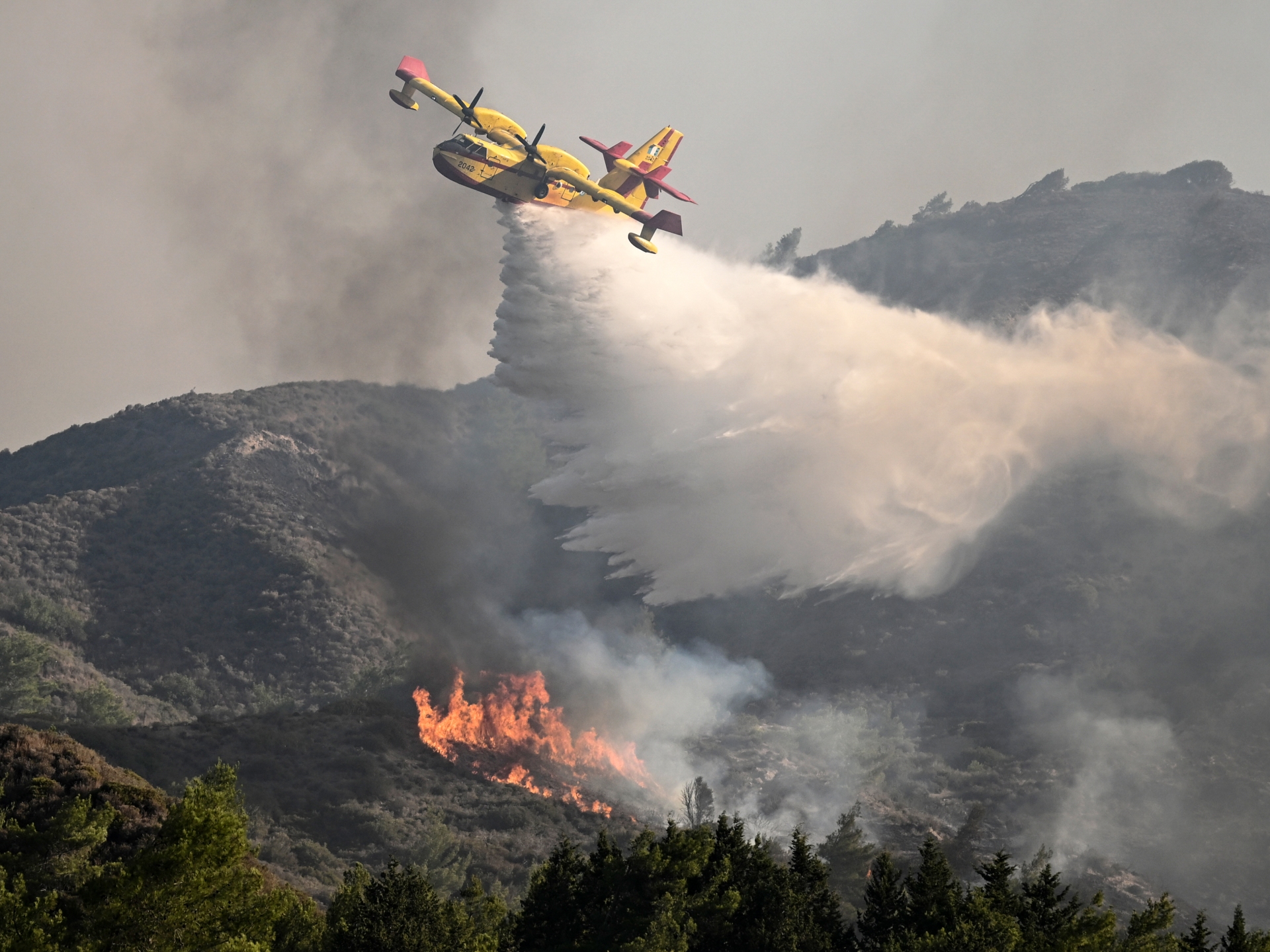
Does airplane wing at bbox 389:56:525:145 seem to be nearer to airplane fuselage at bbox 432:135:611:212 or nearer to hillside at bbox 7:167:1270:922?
airplane fuselage at bbox 432:135:611:212

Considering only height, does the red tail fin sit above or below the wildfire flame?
above

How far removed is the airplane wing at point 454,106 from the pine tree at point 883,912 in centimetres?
3878

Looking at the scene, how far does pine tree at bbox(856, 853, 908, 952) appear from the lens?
2503cm

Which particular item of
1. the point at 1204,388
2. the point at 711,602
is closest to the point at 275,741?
the point at 711,602

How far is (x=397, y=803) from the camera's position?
181 feet

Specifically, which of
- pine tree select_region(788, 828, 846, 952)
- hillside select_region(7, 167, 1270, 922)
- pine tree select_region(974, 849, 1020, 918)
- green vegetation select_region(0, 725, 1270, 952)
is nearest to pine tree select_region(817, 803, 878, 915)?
hillside select_region(7, 167, 1270, 922)

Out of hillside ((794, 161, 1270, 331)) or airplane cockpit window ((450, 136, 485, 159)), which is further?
hillside ((794, 161, 1270, 331))

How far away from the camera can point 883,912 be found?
25.6 m

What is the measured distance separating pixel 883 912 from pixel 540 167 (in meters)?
39.3

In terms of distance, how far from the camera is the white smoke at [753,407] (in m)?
53.0

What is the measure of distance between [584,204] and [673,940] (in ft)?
134

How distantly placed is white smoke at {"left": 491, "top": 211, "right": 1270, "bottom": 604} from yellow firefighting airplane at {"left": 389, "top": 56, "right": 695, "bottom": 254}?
53.3 inches

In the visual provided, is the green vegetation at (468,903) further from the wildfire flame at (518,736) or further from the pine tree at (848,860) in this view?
the wildfire flame at (518,736)

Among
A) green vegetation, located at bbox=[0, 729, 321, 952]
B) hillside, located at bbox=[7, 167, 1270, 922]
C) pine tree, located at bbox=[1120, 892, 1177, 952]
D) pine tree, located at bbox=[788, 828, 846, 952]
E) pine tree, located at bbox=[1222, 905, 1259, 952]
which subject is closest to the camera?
green vegetation, located at bbox=[0, 729, 321, 952]
